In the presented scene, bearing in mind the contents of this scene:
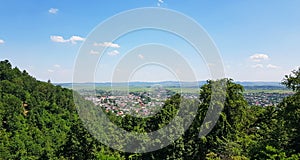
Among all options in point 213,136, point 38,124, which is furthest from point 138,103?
point 38,124

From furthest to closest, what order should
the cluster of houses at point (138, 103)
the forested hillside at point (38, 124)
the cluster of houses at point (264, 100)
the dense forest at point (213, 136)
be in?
the cluster of houses at point (264, 100) < the forested hillside at point (38, 124) < the cluster of houses at point (138, 103) < the dense forest at point (213, 136)

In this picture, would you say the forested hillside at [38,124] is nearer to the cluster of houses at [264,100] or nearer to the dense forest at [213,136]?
the dense forest at [213,136]

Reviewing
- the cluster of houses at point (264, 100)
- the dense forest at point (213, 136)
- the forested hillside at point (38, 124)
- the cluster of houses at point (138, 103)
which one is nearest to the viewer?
the dense forest at point (213, 136)

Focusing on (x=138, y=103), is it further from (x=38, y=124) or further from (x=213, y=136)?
(x=38, y=124)

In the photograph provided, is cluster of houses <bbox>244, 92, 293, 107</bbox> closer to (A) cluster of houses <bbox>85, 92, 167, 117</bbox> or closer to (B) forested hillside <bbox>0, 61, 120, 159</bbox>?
(A) cluster of houses <bbox>85, 92, 167, 117</bbox>

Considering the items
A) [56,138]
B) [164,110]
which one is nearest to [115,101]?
[164,110]

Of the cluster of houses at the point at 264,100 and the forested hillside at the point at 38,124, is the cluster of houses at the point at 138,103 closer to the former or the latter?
the forested hillside at the point at 38,124

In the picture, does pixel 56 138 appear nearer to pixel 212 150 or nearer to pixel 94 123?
A: pixel 94 123

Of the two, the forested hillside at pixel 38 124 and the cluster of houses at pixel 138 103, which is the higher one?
the cluster of houses at pixel 138 103

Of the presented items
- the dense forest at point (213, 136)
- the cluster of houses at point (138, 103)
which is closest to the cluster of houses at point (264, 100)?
the dense forest at point (213, 136)

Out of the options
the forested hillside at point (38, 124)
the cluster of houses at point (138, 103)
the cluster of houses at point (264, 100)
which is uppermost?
the cluster of houses at point (138, 103)

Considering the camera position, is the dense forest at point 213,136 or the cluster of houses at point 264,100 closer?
the dense forest at point 213,136
